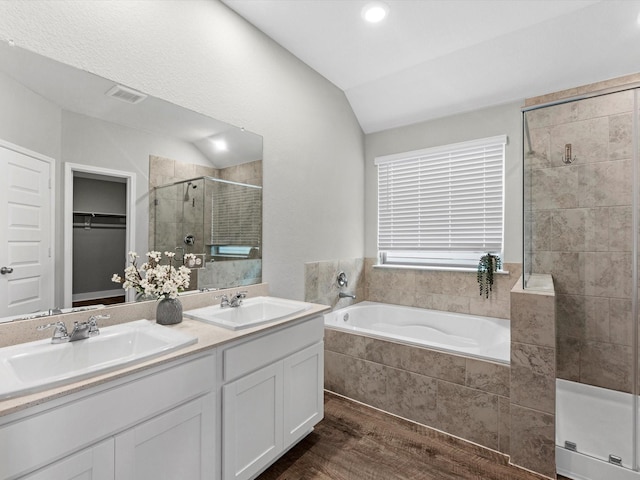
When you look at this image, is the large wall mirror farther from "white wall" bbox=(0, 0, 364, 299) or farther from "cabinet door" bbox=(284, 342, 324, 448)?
"cabinet door" bbox=(284, 342, 324, 448)

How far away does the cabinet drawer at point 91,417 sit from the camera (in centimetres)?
85

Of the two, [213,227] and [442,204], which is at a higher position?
[442,204]

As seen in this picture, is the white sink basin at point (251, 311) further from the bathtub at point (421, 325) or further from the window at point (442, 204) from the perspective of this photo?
the window at point (442, 204)

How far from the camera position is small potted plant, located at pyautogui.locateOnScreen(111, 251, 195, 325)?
5.25 ft


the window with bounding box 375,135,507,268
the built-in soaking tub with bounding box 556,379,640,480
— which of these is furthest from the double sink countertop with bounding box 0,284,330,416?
the window with bounding box 375,135,507,268

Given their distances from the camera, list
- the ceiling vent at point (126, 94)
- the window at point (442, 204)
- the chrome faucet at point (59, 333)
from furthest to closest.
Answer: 1. the window at point (442, 204)
2. the ceiling vent at point (126, 94)
3. the chrome faucet at point (59, 333)

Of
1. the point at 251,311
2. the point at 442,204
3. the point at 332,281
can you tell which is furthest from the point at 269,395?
the point at 442,204

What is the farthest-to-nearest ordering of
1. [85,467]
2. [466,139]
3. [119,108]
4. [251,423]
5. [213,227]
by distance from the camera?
[466,139] < [213,227] < [119,108] < [251,423] < [85,467]

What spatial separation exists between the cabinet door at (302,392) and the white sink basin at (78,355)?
0.69 m

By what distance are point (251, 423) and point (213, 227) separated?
3.87ft

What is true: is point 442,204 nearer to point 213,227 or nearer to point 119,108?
point 213,227

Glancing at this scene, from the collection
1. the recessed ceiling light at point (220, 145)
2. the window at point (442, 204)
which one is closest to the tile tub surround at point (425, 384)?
the window at point (442, 204)

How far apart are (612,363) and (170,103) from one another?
139 inches

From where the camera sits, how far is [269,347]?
1.64 meters
